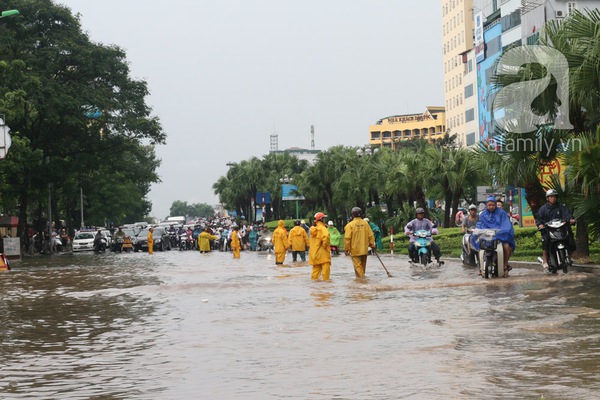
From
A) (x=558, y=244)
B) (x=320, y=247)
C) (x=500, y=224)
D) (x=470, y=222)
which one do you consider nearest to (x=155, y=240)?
(x=470, y=222)

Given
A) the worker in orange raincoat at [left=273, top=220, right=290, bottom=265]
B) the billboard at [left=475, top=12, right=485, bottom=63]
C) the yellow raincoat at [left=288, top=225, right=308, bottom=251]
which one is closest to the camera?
the worker in orange raincoat at [left=273, top=220, right=290, bottom=265]

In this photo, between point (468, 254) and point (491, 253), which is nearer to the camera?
point (491, 253)

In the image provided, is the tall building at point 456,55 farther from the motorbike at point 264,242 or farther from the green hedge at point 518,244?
the green hedge at point 518,244

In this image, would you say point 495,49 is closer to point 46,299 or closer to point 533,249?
point 533,249

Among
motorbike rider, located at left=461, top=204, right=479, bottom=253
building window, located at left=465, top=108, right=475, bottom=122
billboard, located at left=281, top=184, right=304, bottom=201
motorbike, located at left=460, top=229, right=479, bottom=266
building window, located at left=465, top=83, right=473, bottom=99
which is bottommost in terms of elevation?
motorbike, located at left=460, top=229, right=479, bottom=266

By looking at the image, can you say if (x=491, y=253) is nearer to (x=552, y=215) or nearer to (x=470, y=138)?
(x=552, y=215)

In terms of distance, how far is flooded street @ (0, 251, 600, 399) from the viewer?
29.8 feet

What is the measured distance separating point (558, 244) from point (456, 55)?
120634mm

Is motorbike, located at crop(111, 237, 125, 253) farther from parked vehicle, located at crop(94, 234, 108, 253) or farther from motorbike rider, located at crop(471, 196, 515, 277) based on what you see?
motorbike rider, located at crop(471, 196, 515, 277)

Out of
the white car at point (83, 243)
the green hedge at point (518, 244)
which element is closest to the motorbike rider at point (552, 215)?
the green hedge at point (518, 244)

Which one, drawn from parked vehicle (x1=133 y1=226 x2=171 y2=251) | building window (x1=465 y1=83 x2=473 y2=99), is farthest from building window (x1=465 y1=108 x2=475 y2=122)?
parked vehicle (x1=133 y1=226 x2=171 y2=251)

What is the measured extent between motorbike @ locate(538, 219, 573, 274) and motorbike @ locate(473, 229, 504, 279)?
102 centimetres

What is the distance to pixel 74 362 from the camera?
11.3 m

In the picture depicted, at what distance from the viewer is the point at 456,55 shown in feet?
459
